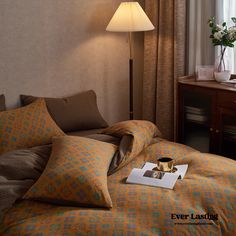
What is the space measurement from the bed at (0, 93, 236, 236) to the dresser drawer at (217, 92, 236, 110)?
66cm

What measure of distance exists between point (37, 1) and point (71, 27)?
13.7 inches

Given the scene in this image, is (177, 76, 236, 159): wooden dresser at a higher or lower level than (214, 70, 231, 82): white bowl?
lower

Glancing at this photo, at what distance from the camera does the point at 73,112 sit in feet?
10.1

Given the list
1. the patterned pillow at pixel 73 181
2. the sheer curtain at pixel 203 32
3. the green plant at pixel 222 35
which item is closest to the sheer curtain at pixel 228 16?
the sheer curtain at pixel 203 32

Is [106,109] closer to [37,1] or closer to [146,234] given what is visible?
[37,1]

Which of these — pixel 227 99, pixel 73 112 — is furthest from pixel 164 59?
pixel 73 112

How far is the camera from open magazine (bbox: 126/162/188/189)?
2111 millimetres

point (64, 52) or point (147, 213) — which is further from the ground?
point (64, 52)

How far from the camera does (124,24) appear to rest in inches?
122

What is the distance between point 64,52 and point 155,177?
1554mm

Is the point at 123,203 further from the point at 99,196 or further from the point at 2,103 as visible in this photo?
the point at 2,103

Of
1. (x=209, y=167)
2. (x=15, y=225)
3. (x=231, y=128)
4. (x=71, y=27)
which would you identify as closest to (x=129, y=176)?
(x=209, y=167)

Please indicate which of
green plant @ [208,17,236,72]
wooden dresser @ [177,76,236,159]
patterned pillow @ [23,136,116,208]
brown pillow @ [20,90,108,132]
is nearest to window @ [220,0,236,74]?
green plant @ [208,17,236,72]

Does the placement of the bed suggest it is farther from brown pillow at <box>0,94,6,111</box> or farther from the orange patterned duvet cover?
brown pillow at <box>0,94,6,111</box>
